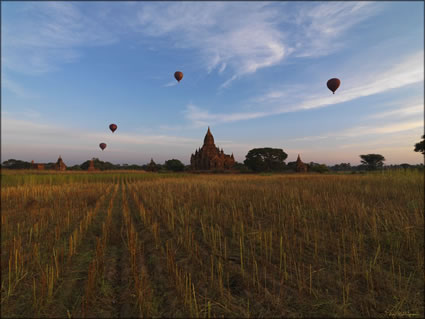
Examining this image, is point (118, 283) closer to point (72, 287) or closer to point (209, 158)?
point (72, 287)

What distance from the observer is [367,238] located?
4.13 meters

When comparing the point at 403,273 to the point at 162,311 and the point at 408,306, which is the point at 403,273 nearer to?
the point at 408,306

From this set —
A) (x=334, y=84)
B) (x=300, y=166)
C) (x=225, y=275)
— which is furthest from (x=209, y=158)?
(x=225, y=275)

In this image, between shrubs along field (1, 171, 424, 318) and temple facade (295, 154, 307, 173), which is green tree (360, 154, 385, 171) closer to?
temple facade (295, 154, 307, 173)

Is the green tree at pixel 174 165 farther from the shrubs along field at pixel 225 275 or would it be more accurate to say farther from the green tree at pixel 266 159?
the shrubs along field at pixel 225 275

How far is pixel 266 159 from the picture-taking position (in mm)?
60844

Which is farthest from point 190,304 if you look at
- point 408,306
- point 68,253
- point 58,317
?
point 68,253

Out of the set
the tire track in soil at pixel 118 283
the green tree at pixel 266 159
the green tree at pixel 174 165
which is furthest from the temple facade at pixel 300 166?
the tire track in soil at pixel 118 283

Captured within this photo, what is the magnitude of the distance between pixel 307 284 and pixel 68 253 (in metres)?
4.30

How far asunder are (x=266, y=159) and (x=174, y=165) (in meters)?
35.0

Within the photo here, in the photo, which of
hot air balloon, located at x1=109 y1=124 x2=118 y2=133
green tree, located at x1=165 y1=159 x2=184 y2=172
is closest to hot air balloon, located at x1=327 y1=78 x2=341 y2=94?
hot air balloon, located at x1=109 y1=124 x2=118 y2=133

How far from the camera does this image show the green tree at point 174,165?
73.4 metres

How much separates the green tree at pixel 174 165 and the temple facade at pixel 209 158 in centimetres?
760

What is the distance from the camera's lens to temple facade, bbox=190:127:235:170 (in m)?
74.9
